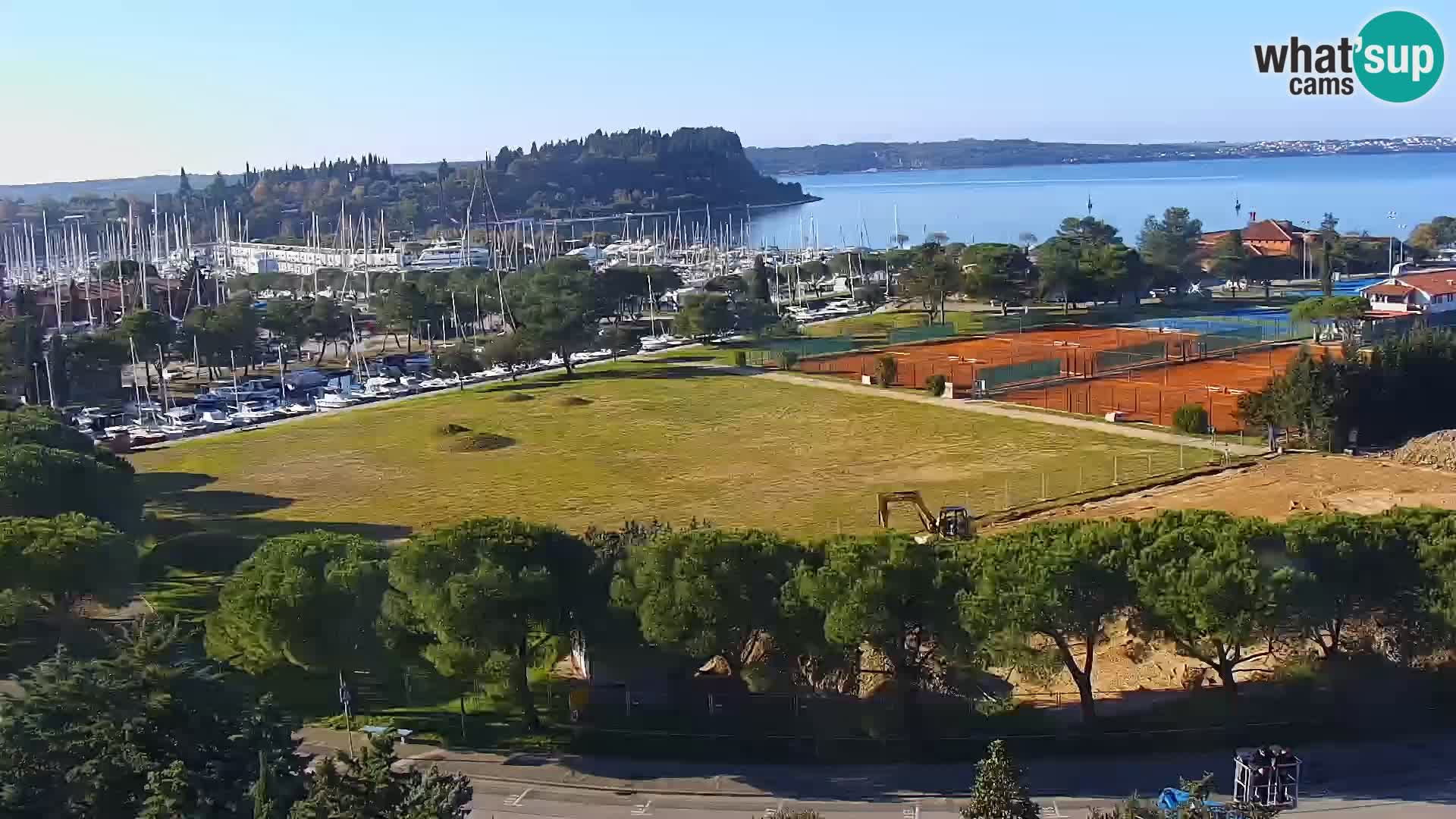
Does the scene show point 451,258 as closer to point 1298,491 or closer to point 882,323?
point 882,323

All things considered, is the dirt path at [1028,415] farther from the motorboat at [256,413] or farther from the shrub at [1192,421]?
the motorboat at [256,413]

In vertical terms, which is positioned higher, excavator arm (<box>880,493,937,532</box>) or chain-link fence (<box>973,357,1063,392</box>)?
chain-link fence (<box>973,357,1063,392</box>)

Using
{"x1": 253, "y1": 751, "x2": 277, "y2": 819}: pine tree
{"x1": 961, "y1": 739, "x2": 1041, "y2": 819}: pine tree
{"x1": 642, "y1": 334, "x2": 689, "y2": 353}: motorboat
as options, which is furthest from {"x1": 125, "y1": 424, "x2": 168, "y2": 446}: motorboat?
{"x1": 961, "y1": 739, "x2": 1041, "y2": 819}: pine tree

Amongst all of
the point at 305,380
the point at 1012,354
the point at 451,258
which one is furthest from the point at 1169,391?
the point at 451,258

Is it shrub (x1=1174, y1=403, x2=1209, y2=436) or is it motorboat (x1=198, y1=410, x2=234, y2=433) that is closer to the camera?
shrub (x1=1174, y1=403, x2=1209, y2=436)

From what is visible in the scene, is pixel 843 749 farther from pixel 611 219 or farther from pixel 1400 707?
pixel 611 219

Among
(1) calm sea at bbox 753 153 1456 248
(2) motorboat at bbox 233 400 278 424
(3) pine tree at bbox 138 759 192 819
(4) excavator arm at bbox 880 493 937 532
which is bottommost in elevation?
(4) excavator arm at bbox 880 493 937 532

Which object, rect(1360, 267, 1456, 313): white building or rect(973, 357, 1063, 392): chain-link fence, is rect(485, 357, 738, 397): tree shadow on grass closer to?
rect(973, 357, 1063, 392): chain-link fence
